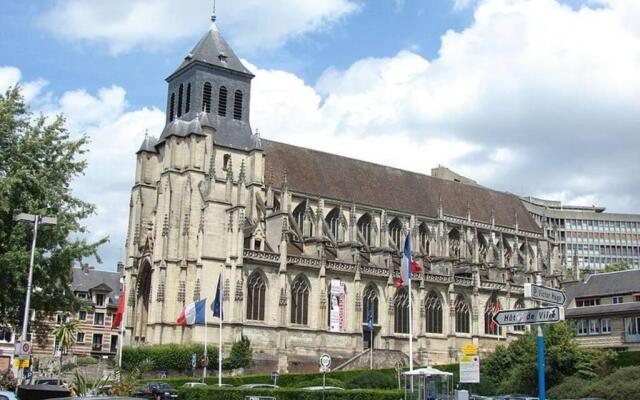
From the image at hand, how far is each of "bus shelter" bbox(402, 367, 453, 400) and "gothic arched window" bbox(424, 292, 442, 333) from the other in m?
38.5

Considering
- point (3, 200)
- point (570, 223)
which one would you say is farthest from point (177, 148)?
point (570, 223)

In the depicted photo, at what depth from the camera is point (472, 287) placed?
241ft

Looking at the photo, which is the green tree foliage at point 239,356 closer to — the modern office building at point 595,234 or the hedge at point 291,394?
the hedge at point 291,394

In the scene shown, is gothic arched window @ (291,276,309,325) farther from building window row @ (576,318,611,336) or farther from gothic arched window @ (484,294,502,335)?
building window row @ (576,318,611,336)

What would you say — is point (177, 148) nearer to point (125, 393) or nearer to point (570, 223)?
point (125, 393)

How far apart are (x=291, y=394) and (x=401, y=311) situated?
36146 mm

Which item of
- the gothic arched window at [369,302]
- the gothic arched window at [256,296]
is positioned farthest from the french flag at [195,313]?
the gothic arched window at [369,302]

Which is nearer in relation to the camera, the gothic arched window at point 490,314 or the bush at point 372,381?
the bush at point 372,381

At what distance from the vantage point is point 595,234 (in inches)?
5064

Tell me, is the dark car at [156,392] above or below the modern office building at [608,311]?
below

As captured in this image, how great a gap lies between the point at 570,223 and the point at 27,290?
112 metres

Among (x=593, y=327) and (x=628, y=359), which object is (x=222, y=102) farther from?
(x=628, y=359)

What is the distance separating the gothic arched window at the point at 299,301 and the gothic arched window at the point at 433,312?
1285cm

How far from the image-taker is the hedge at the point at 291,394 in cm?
3253
